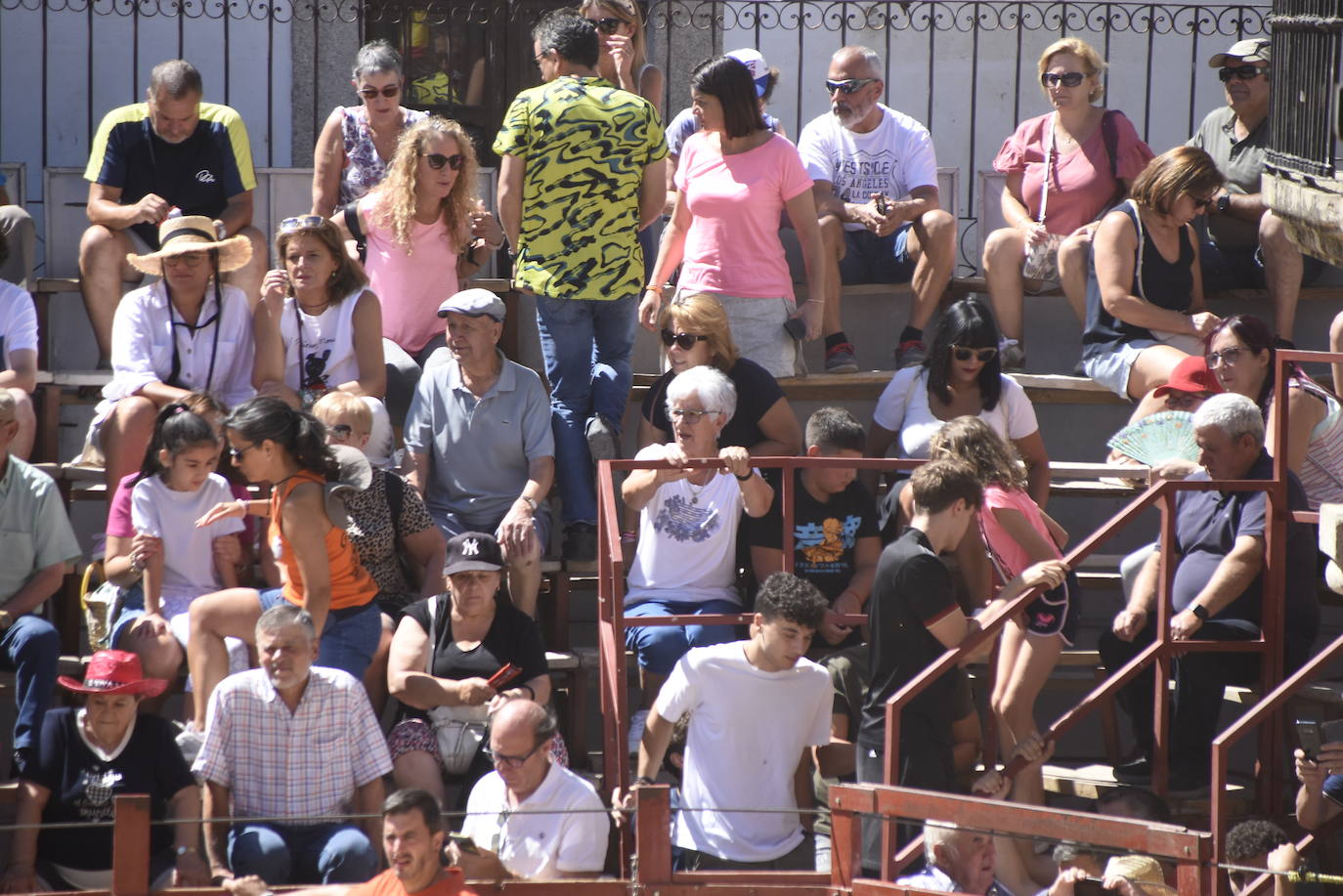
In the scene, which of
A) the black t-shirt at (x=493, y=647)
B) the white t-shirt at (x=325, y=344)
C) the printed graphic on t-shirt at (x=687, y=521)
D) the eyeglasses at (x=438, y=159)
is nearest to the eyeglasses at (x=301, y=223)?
the white t-shirt at (x=325, y=344)

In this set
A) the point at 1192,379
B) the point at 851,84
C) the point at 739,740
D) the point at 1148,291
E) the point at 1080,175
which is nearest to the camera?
the point at 739,740

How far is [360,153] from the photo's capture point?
27.7ft

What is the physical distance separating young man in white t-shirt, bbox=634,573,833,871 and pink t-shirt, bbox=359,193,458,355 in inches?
102

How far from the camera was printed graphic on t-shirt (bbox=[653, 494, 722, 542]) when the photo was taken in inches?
260

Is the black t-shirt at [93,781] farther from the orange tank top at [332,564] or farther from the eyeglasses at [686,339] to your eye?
the eyeglasses at [686,339]

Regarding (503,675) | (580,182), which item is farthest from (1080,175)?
(503,675)

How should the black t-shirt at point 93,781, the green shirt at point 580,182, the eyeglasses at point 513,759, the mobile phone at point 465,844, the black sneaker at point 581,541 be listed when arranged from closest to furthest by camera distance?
the mobile phone at point 465,844
the eyeglasses at point 513,759
the black t-shirt at point 93,781
the black sneaker at point 581,541
the green shirt at point 580,182

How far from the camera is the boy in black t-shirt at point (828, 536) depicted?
6.60 m

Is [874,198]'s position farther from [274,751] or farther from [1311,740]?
[274,751]

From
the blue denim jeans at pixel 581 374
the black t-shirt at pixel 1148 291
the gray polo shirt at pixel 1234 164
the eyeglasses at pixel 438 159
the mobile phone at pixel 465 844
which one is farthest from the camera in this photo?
the gray polo shirt at pixel 1234 164

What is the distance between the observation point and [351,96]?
35.8 feet

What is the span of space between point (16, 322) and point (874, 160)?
3.91m

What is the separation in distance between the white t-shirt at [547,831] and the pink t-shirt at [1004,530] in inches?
61.0

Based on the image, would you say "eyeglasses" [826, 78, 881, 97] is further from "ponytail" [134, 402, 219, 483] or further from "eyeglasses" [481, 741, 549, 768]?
"eyeglasses" [481, 741, 549, 768]
